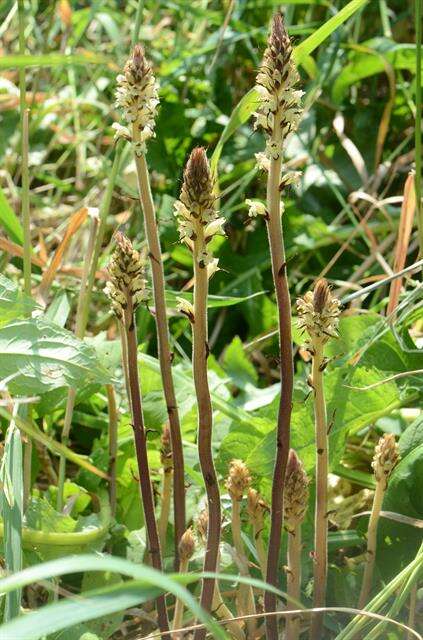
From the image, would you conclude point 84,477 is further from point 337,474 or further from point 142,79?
point 142,79

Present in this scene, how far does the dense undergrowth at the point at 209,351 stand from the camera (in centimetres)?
95

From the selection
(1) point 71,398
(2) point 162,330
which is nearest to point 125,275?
(2) point 162,330

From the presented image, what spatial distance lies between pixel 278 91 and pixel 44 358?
1.46 ft

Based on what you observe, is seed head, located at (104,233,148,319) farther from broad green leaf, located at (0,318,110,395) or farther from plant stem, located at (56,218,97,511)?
plant stem, located at (56,218,97,511)

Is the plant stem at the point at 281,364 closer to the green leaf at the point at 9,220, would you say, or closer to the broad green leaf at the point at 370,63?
the green leaf at the point at 9,220

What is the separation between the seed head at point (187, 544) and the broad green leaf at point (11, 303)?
352 mm

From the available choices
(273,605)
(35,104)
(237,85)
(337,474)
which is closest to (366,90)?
(237,85)

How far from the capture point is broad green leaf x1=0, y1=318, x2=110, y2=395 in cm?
113

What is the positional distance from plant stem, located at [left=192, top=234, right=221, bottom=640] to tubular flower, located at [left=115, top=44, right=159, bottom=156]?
0.45 ft

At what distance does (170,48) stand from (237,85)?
332mm

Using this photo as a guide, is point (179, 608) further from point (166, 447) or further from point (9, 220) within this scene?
point (9, 220)

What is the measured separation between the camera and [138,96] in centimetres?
92

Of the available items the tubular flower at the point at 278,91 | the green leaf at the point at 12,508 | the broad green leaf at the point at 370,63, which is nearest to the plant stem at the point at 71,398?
the green leaf at the point at 12,508

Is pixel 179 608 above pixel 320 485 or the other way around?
the other way around
